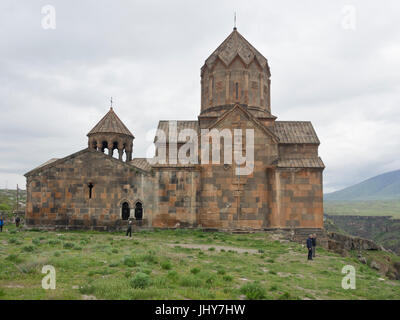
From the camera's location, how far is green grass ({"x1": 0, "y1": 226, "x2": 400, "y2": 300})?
5.00 meters

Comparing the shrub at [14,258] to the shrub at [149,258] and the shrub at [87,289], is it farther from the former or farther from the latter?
the shrub at [87,289]

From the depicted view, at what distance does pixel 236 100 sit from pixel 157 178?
5.39m

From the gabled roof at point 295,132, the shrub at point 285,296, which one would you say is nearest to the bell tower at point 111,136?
the gabled roof at point 295,132

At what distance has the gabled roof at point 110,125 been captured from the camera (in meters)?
18.6

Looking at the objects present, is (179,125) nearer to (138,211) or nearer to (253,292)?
(138,211)

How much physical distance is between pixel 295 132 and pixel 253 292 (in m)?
12.0

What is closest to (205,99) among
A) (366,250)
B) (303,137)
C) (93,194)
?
(303,137)

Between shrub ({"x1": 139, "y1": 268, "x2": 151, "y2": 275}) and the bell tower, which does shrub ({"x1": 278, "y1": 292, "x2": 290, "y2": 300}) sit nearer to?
shrub ({"x1": 139, "y1": 268, "x2": 151, "y2": 275})

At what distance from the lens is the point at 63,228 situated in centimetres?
1428

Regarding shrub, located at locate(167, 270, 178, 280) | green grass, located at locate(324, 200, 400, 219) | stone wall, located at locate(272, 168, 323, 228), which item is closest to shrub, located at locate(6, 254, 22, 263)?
shrub, located at locate(167, 270, 178, 280)

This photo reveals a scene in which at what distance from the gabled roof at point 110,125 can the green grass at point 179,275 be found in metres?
9.29

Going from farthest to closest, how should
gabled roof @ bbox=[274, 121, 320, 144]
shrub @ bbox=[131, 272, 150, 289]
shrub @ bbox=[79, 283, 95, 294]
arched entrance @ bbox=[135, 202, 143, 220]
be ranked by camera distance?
gabled roof @ bbox=[274, 121, 320, 144], arched entrance @ bbox=[135, 202, 143, 220], shrub @ bbox=[131, 272, 150, 289], shrub @ bbox=[79, 283, 95, 294]
